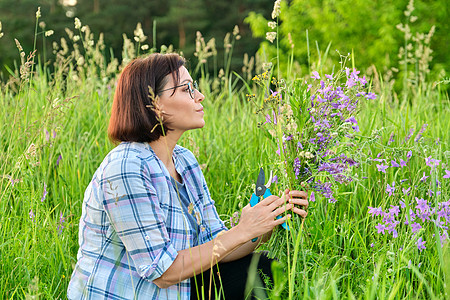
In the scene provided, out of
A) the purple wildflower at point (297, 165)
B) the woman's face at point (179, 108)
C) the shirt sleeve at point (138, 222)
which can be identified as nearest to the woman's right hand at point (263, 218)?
the purple wildflower at point (297, 165)

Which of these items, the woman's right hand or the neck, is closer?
the woman's right hand

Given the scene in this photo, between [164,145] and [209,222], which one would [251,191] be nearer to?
[209,222]

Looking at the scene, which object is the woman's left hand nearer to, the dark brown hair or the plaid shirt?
the plaid shirt

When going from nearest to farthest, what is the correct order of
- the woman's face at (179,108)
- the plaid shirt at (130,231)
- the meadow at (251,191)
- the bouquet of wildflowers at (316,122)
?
1. the bouquet of wildflowers at (316,122)
2. the plaid shirt at (130,231)
3. the meadow at (251,191)
4. the woman's face at (179,108)

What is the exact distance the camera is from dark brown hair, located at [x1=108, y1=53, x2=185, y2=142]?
2.14 meters

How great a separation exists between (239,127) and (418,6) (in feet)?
29.2

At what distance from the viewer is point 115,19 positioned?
80.5 feet

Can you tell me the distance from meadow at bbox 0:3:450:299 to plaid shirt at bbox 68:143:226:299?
0.87 ft

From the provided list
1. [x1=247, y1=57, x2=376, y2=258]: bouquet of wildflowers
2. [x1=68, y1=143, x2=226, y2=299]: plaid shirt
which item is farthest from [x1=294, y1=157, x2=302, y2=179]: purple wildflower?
[x1=68, y1=143, x2=226, y2=299]: plaid shirt

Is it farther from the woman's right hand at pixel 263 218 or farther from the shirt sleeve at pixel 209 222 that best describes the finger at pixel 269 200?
the shirt sleeve at pixel 209 222

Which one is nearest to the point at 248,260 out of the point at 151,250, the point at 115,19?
the point at 151,250

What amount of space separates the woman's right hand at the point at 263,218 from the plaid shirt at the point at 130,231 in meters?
0.16

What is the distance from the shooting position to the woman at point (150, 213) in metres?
1.92

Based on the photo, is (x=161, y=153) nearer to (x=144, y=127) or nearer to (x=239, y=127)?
(x=144, y=127)
